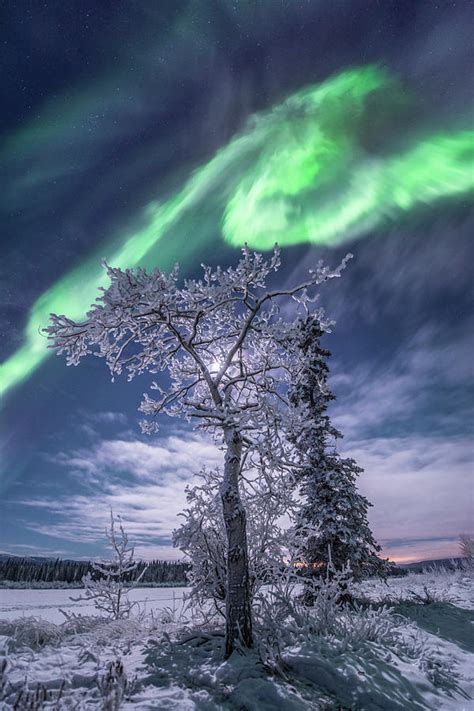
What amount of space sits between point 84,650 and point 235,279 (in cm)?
670

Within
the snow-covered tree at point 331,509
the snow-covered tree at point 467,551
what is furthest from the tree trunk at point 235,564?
the snow-covered tree at point 467,551

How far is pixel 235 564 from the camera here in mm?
5785

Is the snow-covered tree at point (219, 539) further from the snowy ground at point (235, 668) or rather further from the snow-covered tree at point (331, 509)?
the snow-covered tree at point (331, 509)

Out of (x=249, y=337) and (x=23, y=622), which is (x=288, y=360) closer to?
(x=249, y=337)

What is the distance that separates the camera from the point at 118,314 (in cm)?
630

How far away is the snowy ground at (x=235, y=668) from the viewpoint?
3752mm

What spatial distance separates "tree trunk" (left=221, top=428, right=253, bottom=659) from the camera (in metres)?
5.34

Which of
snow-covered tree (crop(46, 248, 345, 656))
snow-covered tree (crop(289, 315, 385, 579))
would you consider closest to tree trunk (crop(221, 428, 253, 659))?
snow-covered tree (crop(46, 248, 345, 656))

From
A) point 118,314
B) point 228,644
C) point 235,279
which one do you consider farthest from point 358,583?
point 118,314

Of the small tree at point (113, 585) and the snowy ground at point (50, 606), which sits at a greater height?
the small tree at point (113, 585)

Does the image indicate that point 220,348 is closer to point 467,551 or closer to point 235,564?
point 235,564

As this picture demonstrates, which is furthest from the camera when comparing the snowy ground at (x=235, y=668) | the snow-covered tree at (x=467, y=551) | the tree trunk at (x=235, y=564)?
the snow-covered tree at (x=467, y=551)

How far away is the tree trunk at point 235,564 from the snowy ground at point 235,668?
1.27 ft

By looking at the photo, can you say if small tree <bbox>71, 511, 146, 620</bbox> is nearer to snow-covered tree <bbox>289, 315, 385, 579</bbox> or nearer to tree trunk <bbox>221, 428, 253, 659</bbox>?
tree trunk <bbox>221, 428, 253, 659</bbox>
